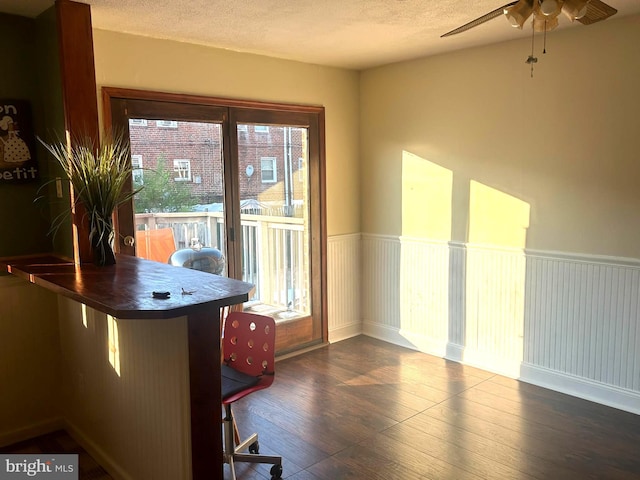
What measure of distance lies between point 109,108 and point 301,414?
2283mm

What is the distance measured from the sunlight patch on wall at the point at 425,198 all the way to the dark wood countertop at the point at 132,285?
237 cm

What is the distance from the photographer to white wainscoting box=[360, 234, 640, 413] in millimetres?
3424

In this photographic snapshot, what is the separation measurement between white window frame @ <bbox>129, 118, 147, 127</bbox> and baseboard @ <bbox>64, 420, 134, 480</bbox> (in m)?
1.90

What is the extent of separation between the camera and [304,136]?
4.53m

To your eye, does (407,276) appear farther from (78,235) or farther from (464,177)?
(78,235)

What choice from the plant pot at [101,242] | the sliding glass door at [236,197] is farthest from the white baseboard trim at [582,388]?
the plant pot at [101,242]

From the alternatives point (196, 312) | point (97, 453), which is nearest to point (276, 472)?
point (97, 453)

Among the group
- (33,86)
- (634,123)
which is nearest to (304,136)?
(33,86)

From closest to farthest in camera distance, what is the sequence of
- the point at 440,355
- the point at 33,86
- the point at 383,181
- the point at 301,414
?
the point at 33,86 < the point at 301,414 < the point at 440,355 < the point at 383,181

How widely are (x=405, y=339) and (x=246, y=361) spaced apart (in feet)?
7.61

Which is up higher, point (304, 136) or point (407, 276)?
point (304, 136)

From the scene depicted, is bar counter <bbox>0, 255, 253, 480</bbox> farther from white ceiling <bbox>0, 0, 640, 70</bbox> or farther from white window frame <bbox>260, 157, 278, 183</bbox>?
white window frame <bbox>260, 157, 278, 183</bbox>

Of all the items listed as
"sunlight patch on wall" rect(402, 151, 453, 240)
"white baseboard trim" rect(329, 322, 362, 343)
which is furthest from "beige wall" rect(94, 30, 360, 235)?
"white baseboard trim" rect(329, 322, 362, 343)

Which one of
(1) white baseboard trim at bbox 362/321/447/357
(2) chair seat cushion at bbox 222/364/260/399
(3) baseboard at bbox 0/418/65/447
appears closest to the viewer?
(2) chair seat cushion at bbox 222/364/260/399
